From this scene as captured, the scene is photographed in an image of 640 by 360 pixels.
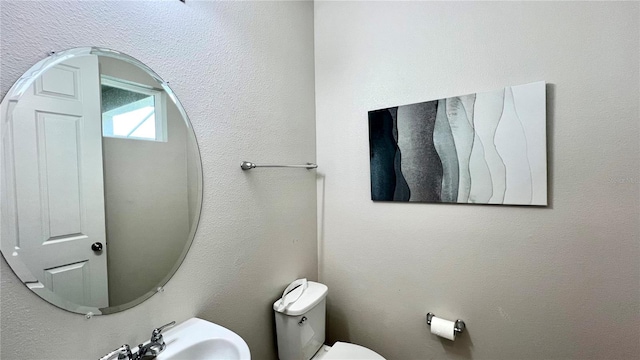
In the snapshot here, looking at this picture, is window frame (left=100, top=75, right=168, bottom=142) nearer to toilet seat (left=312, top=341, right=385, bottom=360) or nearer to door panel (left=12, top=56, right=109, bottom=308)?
door panel (left=12, top=56, right=109, bottom=308)

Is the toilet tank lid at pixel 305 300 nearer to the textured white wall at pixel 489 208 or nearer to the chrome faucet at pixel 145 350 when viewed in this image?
the textured white wall at pixel 489 208

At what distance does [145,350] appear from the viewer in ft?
2.65

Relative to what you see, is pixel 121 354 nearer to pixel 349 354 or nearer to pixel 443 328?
pixel 349 354

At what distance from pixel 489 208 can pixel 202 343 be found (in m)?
1.40

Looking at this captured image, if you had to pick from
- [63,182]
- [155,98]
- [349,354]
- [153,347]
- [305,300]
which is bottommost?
[349,354]

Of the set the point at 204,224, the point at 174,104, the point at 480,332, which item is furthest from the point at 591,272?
the point at 174,104

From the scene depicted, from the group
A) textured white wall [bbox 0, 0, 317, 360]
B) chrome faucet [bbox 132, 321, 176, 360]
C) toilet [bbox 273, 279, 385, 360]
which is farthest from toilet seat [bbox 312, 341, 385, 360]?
chrome faucet [bbox 132, 321, 176, 360]

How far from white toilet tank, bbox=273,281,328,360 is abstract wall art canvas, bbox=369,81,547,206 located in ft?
2.42

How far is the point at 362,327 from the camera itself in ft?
5.31

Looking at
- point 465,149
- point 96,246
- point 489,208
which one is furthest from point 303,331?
point 465,149

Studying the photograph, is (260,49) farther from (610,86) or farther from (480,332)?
(480,332)

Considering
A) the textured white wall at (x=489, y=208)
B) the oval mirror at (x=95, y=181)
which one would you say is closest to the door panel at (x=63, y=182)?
the oval mirror at (x=95, y=181)

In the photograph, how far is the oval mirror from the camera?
2.15ft

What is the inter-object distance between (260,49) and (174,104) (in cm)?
61
